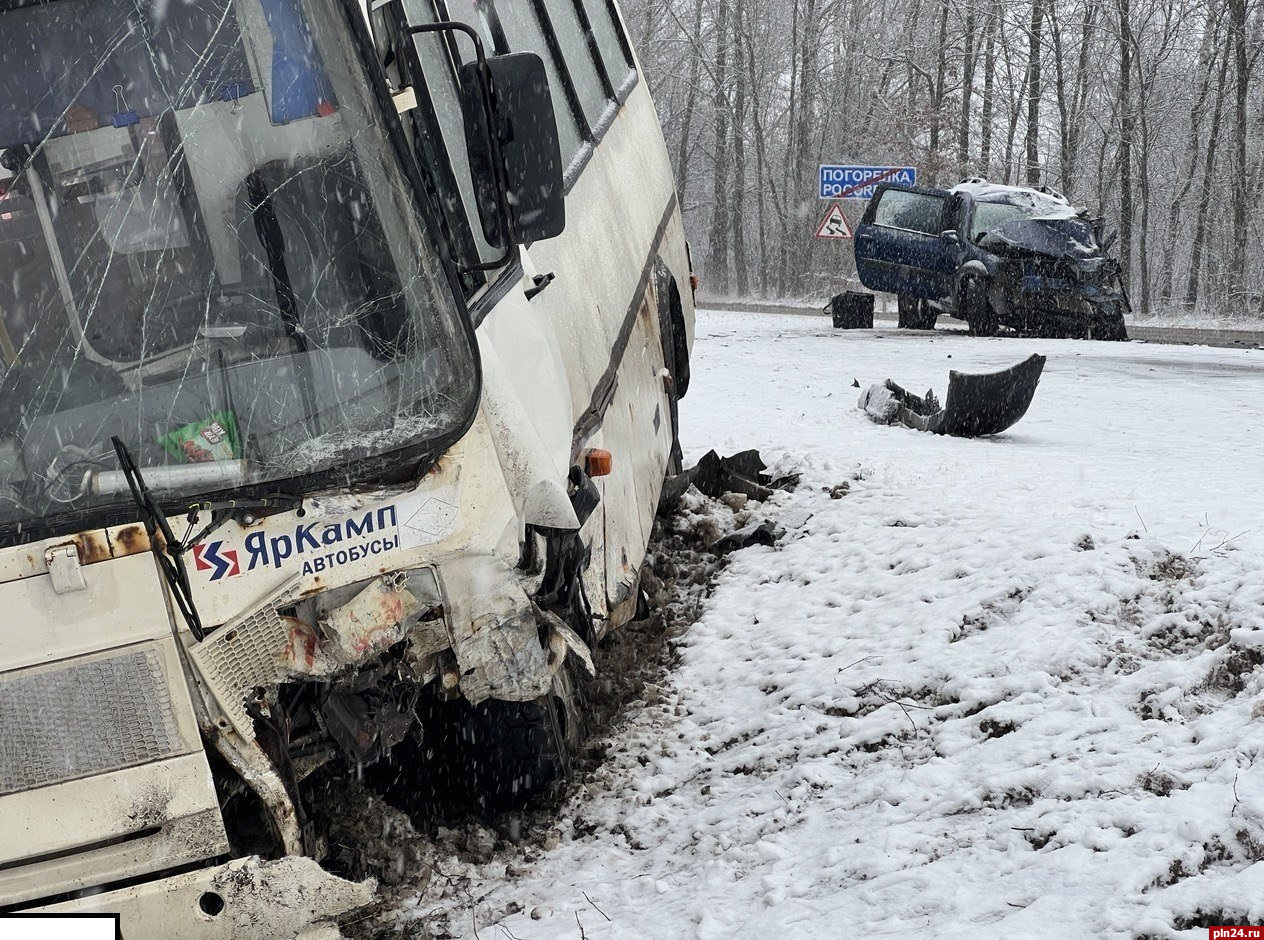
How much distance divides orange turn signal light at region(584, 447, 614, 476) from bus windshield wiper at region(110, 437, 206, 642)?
1.69 metres

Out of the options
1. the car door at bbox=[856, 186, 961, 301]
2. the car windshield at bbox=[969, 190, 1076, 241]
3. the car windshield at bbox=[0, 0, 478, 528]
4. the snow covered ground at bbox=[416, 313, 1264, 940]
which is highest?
the car windshield at bbox=[0, 0, 478, 528]

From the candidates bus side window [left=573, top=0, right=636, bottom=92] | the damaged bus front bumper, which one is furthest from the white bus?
bus side window [left=573, top=0, right=636, bottom=92]

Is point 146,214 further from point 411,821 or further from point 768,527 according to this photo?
point 768,527

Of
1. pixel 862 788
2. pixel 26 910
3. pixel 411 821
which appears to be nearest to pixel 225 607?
pixel 26 910

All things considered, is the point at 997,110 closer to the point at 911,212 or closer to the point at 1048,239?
the point at 911,212

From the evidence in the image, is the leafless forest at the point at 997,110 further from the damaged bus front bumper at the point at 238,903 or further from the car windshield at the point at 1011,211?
the damaged bus front bumper at the point at 238,903

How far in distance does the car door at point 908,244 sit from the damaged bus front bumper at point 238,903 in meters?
16.0

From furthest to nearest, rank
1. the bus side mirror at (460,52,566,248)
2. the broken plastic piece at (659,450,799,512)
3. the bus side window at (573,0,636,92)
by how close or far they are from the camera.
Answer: the broken plastic piece at (659,450,799,512) → the bus side window at (573,0,636,92) → the bus side mirror at (460,52,566,248)

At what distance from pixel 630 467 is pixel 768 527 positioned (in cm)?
198

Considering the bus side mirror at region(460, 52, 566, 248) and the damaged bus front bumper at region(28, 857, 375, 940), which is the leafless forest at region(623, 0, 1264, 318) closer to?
the bus side mirror at region(460, 52, 566, 248)

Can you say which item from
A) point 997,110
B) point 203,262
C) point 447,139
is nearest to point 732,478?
point 447,139

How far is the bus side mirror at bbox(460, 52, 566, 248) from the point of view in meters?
2.99

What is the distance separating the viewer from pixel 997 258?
17.0 m

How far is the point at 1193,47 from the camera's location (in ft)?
116
